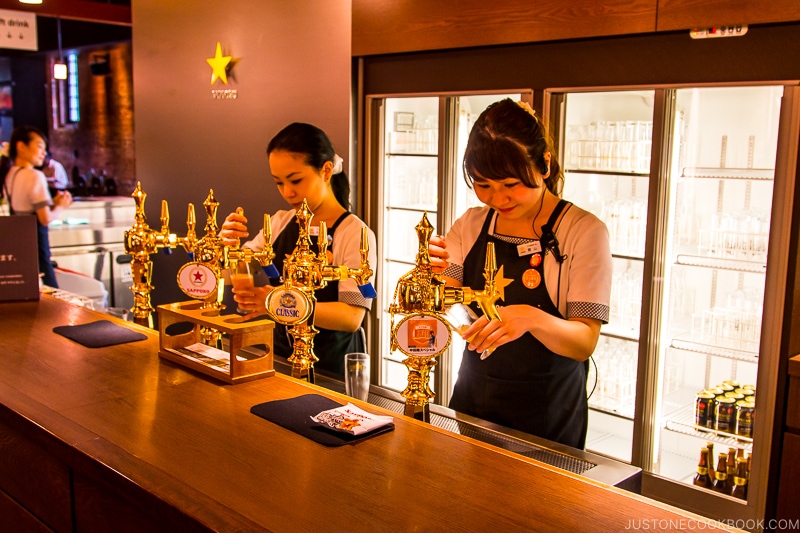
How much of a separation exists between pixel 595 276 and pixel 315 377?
841mm

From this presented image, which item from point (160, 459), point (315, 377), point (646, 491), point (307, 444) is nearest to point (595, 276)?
point (315, 377)

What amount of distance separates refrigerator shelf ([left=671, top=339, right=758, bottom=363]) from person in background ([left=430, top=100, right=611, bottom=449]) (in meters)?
1.24

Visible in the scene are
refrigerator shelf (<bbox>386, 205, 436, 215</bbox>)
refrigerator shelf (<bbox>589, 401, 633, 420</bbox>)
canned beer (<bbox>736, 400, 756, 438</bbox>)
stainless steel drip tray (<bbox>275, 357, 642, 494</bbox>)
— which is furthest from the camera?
refrigerator shelf (<bbox>386, 205, 436, 215</bbox>)

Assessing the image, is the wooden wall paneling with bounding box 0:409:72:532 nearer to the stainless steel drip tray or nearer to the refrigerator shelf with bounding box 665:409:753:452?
the stainless steel drip tray

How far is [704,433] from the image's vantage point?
3.55 meters

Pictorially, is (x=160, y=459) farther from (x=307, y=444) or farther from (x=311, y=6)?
(x=311, y=6)

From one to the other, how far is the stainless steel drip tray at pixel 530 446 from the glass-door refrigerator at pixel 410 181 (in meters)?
2.09

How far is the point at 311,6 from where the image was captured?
4492 mm

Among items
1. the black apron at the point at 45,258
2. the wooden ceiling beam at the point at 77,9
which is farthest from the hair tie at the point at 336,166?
the wooden ceiling beam at the point at 77,9

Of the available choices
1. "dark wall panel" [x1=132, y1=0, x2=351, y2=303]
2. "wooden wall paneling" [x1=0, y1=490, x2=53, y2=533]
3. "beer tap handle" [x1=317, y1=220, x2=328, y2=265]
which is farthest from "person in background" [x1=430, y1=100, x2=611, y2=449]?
"dark wall panel" [x1=132, y1=0, x2=351, y2=303]

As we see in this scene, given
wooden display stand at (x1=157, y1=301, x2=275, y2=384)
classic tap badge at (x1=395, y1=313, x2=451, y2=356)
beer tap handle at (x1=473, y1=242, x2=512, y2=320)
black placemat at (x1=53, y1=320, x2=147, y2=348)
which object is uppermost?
beer tap handle at (x1=473, y1=242, x2=512, y2=320)

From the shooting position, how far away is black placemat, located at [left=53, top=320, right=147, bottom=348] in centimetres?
237

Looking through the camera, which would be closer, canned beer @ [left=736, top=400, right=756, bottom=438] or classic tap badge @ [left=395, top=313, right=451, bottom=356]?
classic tap badge @ [left=395, top=313, right=451, bottom=356]

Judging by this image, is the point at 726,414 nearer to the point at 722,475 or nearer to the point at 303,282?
the point at 722,475
